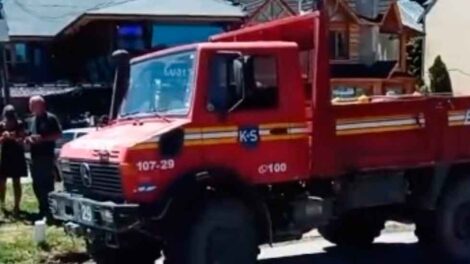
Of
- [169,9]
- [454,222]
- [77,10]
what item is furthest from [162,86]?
[77,10]

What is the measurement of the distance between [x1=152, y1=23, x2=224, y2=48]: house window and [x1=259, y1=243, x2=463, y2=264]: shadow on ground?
32.3 m

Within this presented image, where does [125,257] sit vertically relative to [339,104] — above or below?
below

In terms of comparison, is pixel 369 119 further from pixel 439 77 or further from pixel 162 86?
pixel 439 77

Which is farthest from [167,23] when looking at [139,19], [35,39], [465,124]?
[465,124]

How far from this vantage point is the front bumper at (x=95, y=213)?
932 cm

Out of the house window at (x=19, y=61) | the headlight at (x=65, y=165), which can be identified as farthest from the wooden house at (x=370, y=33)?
the headlight at (x=65, y=165)

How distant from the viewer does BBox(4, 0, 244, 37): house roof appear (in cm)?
4394

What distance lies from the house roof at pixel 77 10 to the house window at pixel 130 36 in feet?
3.07

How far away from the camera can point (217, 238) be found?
9.72 metres

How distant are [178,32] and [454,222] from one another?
112 feet

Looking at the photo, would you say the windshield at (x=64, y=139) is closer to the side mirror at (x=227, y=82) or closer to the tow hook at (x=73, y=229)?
the tow hook at (x=73, y=229)

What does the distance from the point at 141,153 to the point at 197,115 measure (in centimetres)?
66

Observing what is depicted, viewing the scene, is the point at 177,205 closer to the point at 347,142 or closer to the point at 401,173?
the point at 347,142

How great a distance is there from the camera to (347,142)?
10.5 metres
